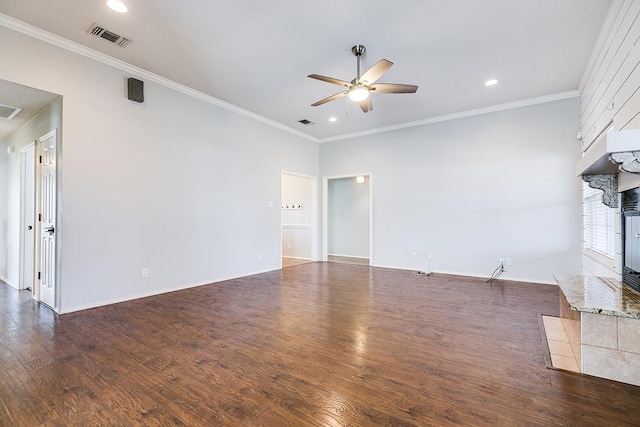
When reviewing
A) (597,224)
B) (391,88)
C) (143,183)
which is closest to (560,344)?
(597,224)

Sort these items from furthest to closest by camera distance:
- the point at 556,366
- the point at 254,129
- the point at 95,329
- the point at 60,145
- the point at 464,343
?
the point at 254,129 < the point at 60,145 < the point at 95,329 < the point at 464,343 < the point at 556,366

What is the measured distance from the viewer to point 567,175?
4.65m

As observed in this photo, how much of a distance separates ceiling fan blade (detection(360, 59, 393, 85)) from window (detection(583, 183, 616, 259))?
2.96 m

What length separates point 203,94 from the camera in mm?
4691

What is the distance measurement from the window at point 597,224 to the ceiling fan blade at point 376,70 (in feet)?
9.72

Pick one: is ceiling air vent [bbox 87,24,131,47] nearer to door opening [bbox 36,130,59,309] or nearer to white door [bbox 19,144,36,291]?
door opening [bbox 36,130,59,309]

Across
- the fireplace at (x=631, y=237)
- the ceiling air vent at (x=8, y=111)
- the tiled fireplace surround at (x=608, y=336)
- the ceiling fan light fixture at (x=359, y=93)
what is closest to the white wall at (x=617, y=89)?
the fireplace at (x=631, y=237)

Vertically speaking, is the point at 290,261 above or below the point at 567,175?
below

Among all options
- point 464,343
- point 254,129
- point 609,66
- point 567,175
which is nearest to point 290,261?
point 254,129

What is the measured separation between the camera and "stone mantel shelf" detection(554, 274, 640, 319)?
1927 millimetres

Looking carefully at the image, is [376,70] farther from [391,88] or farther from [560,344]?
[560,344]

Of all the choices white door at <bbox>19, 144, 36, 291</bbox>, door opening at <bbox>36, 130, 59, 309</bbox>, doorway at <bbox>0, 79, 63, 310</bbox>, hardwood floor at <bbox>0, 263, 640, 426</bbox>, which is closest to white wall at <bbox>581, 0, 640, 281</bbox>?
hardwood floor at <bbox>0, 263, 640, 426</bbox>

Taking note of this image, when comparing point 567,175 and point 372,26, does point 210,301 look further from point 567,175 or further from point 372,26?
point 567,175

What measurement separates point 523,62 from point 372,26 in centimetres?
217
